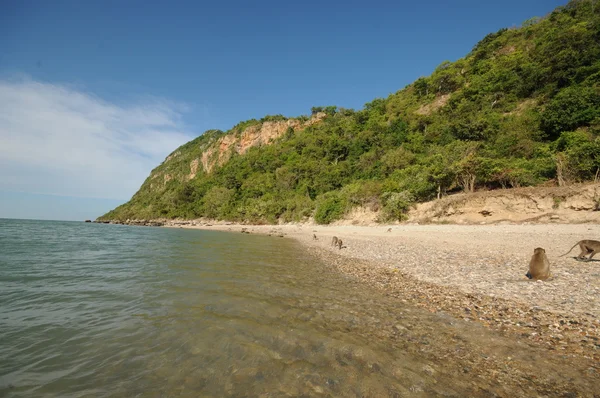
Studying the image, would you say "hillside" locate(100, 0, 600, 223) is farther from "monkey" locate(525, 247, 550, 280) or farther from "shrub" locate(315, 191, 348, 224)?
"monkey" locate(525, 247, 550, 280)

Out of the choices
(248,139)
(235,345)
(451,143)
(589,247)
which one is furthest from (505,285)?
(248,139)

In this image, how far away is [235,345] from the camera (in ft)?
14.5

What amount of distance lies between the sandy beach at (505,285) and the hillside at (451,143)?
52.3 ft

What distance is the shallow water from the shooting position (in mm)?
3350

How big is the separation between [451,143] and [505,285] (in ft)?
141

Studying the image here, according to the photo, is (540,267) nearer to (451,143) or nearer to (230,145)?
(451,143)

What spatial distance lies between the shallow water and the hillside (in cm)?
2618

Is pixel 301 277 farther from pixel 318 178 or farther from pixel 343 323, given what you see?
pixel 318 178

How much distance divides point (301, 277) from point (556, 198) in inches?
882

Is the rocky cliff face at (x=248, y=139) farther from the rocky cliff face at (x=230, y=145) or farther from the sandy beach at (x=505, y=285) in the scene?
the sandy beach at (x=505, y=285)

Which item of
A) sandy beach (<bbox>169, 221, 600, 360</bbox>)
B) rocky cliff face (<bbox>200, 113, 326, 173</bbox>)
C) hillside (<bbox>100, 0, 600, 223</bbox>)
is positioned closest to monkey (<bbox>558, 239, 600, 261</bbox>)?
sandy beach (<bbox>169, 221, 600, 360</bbox>)

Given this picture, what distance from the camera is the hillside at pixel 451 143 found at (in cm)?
2850

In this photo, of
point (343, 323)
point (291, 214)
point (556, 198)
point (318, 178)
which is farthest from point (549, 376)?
point (318, 178)

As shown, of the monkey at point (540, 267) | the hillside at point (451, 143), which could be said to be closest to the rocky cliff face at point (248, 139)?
the hillside at point (451, 143)
